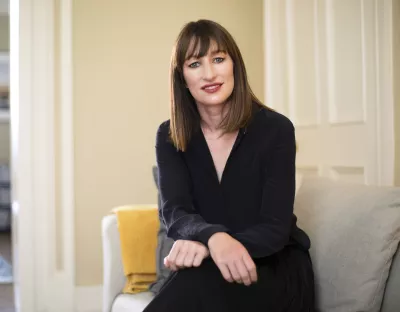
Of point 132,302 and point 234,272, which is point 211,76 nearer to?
point 234,272

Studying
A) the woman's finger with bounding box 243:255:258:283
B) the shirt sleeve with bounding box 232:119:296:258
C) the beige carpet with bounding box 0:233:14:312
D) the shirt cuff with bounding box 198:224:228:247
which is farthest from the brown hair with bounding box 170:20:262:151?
the beige carpet with bounding box 0:233:14:312

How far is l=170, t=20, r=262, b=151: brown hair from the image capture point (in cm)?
141

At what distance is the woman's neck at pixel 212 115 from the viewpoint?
149 centimetres

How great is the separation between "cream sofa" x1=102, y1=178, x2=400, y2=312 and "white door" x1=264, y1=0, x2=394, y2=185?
1.48ft

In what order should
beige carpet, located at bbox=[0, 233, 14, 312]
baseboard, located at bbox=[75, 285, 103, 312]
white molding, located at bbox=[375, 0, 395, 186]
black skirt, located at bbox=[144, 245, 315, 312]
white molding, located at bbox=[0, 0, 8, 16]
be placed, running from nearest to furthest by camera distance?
black skirt, located at bbox=[144, 245, 315, 312] → white molding, located at bbox=[375, 0, 395, 186] → baseboard, located at bbox=[75, 285, 103, 312] → beige carpet, located at bbox=[0, 233, 14, 312] → white molding, located at bbox=[0, 0, 8, 16]

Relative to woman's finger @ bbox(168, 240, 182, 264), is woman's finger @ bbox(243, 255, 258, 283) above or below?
below

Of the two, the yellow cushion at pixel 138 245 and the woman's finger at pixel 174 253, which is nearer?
the woman's finger at pixel 174 253

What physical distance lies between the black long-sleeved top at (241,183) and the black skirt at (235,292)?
107 mm

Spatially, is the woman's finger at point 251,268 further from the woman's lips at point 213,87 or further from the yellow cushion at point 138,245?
the yellow cushion at point 138,245

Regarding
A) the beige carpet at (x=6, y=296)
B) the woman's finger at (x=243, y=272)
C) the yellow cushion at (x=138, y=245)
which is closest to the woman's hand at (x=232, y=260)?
the woman's finger at (x=243, y=272)

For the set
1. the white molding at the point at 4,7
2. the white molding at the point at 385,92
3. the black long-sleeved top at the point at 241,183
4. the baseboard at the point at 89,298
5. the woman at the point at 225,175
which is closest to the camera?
the woman at the point at 225,175

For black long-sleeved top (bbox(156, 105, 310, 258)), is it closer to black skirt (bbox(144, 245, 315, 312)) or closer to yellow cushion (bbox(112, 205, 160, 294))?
black skirt (bbox(144, 245, 315, 312))

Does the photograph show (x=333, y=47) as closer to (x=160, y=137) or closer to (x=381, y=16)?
(x=381, y=16)

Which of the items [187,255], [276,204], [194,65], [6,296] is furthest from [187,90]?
[6,296]
